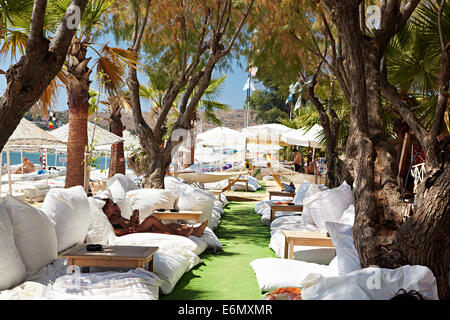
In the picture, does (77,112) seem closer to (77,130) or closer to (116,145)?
(77,130)

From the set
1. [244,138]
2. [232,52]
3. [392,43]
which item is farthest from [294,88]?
[244,138]

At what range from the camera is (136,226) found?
578cm

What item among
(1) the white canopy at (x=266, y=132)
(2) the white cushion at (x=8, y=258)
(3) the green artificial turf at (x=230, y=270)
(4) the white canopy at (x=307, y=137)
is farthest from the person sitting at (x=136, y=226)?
(1) the white canopy at (x=266, y=132)

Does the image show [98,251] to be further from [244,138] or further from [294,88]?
[244,138]

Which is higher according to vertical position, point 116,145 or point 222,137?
point 222,137

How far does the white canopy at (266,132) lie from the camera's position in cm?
1738

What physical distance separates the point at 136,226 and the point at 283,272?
2.22 meters

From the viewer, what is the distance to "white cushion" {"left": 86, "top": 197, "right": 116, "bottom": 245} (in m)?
5.01

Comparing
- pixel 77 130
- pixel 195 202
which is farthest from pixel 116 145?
pixel 195 202

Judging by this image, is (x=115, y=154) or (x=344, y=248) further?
(x=115, y=154)

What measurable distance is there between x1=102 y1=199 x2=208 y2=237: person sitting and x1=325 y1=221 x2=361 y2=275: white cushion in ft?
7.16

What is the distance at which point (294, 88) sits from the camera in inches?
459

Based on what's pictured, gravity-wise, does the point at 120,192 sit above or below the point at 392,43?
below
